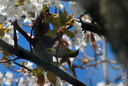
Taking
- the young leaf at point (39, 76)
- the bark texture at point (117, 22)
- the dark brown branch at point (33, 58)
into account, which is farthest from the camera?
the young leaf at point (39, 76)

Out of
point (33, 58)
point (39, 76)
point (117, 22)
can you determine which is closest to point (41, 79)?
point (39, 76)

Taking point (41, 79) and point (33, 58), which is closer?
point (33, 58)

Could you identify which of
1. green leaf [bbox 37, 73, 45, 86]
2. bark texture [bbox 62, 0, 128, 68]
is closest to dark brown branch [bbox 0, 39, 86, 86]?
green leaf [bbox 37, 73, 45, 86]

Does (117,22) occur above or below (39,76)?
above

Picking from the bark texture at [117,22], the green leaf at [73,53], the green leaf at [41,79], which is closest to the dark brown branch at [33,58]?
the green leaf at [73,53]

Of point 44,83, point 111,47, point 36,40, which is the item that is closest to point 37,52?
point 36,40

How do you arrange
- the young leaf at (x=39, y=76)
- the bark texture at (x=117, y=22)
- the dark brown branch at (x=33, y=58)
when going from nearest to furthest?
1. the bark texture at (x=117, y=22)
2. the dark brown branch at (x=33, y=58)
3. the young leaf at (x=39, y=76)

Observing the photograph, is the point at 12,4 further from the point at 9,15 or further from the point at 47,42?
the point at 47,42

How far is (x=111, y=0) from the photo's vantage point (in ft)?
0.67

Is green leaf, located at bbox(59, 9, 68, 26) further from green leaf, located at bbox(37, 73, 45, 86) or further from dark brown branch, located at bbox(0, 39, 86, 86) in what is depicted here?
green leaf, located at bbox(37, 73, 45, 86)

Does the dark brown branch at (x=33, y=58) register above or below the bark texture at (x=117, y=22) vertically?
below

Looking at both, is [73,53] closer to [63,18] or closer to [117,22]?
[63,18]

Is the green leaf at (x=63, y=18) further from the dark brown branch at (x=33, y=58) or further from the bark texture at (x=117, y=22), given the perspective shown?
the bark texture at (x=117, y=22)

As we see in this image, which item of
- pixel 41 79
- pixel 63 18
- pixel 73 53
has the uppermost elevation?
pixel 63 18
